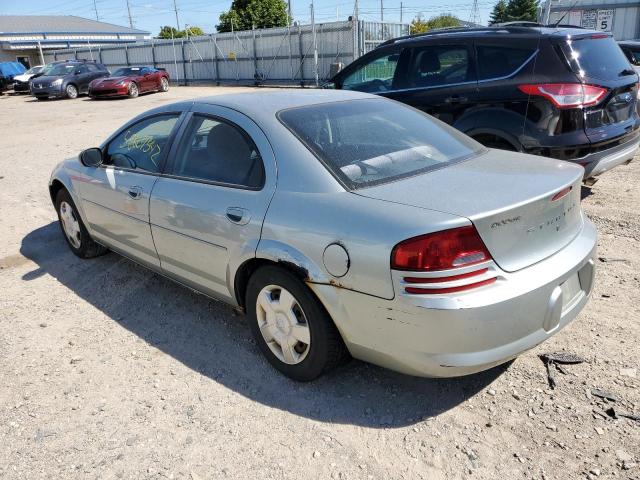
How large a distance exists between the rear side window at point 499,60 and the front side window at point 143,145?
3.30 m

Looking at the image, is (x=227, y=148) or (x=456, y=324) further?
(x=227, y=148)

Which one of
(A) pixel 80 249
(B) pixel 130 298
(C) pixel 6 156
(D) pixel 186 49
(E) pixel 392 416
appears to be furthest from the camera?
(D) pixel 186 49

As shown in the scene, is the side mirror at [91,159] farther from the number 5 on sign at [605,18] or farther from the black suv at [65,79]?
the number 5 on sign at [605,18]

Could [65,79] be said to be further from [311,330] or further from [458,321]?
[458,321]

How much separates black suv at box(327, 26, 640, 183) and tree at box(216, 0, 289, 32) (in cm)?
4410

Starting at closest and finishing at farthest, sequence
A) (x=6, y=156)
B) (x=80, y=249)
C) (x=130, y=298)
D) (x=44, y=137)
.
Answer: (x=130, y=298) < (x=80, y=249) < (x=6, y=156) < (x=44, y=137)

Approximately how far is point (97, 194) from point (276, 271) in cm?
219

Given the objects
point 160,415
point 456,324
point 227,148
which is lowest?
point 160,415

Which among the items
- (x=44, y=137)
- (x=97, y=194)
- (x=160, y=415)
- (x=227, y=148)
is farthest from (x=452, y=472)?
(x=44, y=137)

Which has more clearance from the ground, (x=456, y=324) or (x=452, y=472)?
(x=456, y=324)

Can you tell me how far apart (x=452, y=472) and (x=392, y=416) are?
0.45 meters

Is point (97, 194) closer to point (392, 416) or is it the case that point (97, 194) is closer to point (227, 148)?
point (227, 148)

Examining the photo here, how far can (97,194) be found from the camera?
438 centimetres

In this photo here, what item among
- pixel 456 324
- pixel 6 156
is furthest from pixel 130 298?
pixel 6 156
